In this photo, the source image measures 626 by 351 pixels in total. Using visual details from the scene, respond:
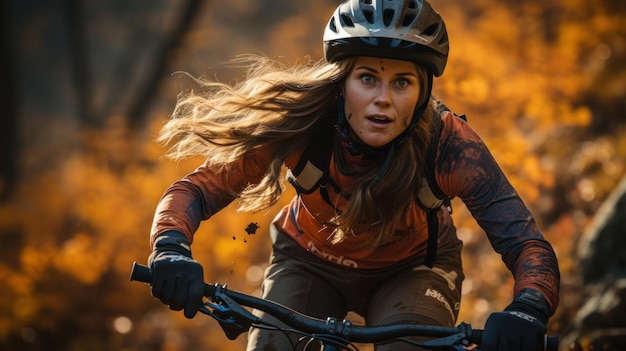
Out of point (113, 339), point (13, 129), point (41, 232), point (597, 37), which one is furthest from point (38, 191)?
point (597, 37)

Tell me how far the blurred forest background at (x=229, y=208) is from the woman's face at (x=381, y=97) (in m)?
2.31

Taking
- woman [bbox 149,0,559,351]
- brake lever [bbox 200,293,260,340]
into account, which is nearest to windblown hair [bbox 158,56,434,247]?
woman [bbox 149,0,559,351]

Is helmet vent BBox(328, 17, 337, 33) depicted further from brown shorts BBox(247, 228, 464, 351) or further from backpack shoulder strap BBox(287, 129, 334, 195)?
brown shorts BBox(247, 228, 464, 351)

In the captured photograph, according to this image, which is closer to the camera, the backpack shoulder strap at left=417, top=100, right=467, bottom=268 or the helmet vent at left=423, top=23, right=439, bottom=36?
the backpack shoulder strap at left=417, top=100, right=467, bottom=268

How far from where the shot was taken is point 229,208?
1195 centimetres

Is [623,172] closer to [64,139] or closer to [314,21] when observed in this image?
[314,21]

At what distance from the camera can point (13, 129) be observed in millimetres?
16078

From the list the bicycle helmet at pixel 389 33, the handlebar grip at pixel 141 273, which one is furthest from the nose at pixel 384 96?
the handlebar grip at pixel 141 273

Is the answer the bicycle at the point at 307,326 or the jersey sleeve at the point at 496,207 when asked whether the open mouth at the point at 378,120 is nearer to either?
the jersey sleeve at the point at 496,207

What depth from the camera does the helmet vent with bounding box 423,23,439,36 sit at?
14.5 feet

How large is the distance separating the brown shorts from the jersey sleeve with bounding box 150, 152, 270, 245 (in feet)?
1.72

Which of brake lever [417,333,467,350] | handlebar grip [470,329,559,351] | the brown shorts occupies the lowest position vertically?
brake lever [417,333,467,350]

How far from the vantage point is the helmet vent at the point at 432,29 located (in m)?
4.43

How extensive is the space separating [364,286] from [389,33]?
1.37 m
